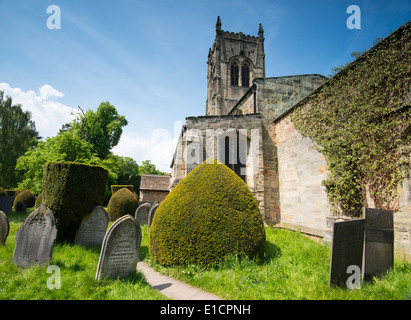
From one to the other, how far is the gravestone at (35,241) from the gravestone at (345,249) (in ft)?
17.2

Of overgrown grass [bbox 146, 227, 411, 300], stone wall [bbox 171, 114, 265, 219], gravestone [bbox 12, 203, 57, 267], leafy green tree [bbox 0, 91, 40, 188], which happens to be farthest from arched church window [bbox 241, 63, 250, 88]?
gravestone [bbox 12, 203, 57, 267]

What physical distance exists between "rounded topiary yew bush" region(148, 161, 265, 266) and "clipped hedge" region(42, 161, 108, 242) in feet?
8.79

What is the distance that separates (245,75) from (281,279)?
32824 millimetres

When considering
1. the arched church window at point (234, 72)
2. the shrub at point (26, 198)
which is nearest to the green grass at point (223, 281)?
the shrub at point (26, 198)

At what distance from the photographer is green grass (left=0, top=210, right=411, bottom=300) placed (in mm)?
3104

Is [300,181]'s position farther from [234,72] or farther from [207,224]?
[234,72]

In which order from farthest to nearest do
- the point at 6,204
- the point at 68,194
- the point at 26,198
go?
1. the point at 26,198
2. the point at 6,204
3. the point at 68,194

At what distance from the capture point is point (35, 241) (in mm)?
4043

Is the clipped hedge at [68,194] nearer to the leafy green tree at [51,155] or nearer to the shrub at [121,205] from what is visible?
the shrub at [121,205]

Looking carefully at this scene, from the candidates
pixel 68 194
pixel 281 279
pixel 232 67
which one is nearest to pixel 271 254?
pixel 281 279

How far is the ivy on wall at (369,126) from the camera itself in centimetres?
533

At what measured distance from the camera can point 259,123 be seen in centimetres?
1055

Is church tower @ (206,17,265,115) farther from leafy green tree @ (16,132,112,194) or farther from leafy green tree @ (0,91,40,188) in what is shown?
leafy green tree @ (0,91,40,188)
